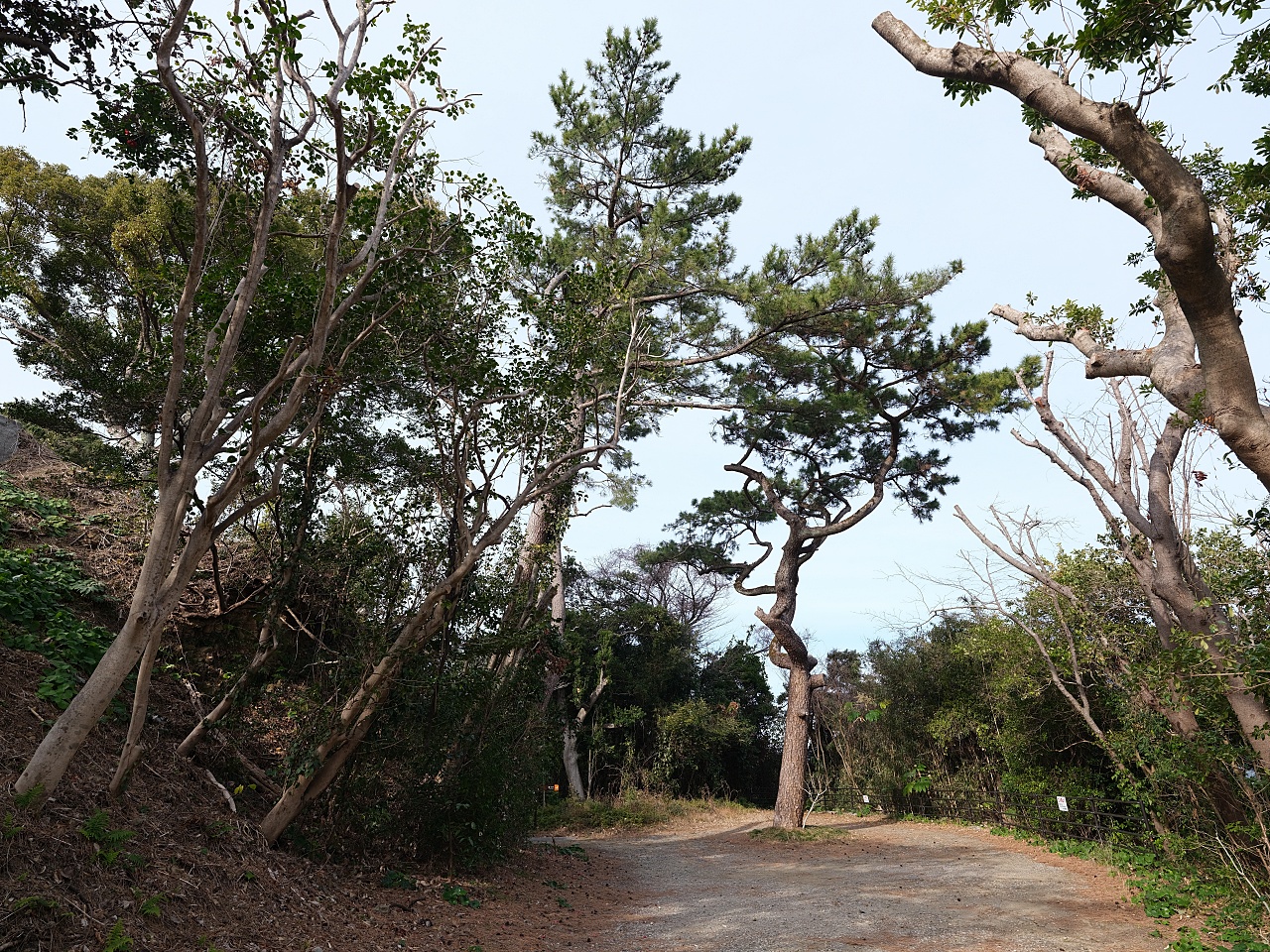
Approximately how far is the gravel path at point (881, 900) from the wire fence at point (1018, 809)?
57 centimetres

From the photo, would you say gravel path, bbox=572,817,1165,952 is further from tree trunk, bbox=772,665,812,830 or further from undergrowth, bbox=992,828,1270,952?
tree trunk, bbox=772,665,812,830

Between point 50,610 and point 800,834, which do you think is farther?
point 800,834

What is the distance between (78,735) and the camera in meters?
4.11

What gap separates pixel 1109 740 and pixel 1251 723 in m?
2.85

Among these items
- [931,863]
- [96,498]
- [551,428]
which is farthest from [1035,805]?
[96,498]

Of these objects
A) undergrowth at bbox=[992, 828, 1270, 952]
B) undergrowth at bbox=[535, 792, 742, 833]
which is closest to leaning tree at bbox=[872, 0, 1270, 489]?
undergrowth at bbox=[992, 828, 1270, 952]

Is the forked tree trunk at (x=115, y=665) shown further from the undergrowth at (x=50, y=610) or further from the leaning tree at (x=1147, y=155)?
the leaning tree at (x=1147, y=155)

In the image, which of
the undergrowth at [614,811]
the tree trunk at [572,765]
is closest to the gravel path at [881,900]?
the undergrowth at [614,811]

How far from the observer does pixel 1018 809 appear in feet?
38.5

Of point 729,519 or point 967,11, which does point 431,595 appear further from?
point 729,519

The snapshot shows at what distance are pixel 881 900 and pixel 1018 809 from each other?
607cm

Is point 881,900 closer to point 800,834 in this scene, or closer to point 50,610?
point 800,834

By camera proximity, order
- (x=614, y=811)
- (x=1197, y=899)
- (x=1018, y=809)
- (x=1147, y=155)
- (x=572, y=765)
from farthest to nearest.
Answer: (x=572, y=765) < (x=614, y=811) < (x=1018, y=809) < (x=1197, y=899) < (x=1147, y=155)

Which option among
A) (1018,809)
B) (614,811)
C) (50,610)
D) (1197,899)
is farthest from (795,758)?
(50,610)
